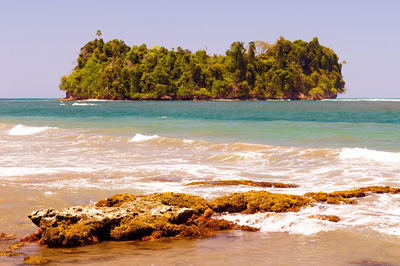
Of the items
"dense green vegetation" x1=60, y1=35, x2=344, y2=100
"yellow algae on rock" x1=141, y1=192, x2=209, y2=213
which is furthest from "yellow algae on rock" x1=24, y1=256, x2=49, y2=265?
"dense green vegetation" x1=60, y1=35, x2=344, y2=100

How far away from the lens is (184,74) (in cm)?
13388

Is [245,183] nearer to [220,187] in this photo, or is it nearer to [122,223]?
[220,187]

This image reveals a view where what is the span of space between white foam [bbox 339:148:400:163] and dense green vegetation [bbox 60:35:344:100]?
118m

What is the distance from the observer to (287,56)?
15100cm

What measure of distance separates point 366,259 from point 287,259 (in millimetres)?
852

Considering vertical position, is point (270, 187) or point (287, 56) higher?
point (287, 56)

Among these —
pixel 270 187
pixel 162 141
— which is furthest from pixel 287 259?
pixel 162 141

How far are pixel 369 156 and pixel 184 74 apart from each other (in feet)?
401

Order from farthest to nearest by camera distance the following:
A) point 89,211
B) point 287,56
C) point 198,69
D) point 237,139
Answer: point 287,56 < point 198,69 < point 237,139 < point 89,211

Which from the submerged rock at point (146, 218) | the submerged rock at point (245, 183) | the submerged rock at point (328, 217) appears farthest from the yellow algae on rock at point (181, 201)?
the submerged rock at point (245, 183)

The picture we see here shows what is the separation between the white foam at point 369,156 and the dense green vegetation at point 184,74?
387 feet

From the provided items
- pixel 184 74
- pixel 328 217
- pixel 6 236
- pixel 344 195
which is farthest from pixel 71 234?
pixel 184 74

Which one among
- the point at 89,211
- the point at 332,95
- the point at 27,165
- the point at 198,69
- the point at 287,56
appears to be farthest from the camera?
the point at 332,95

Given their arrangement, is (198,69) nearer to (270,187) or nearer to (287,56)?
(287,56)
